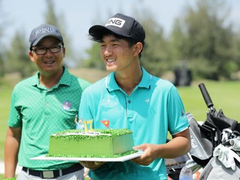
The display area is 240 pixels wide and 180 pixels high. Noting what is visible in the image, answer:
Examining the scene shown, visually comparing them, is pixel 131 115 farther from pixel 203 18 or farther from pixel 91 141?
pixel 203 18

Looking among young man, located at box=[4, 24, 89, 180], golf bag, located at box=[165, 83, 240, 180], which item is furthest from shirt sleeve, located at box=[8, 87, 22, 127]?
golf bag, located at box=[165, 83, 240, 180]

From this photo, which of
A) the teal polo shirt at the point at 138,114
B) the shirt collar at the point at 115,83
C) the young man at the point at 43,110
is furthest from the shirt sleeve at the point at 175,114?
the young man at the point at 43,110

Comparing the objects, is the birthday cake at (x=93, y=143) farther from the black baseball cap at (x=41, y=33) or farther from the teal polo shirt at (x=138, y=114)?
the black baseball cap at (x=41, y=33)

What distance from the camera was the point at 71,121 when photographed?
402 centimetres

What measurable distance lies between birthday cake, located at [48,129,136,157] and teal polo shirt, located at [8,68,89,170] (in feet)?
3.13

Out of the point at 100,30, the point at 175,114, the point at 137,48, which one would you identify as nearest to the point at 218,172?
the point at 175,114

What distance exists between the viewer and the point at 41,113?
4.02 metres

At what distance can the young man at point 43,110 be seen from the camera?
393cm

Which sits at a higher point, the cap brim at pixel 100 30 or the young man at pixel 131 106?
Result: the cap brim at pixel 100 30

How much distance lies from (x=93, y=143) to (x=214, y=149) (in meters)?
1.86

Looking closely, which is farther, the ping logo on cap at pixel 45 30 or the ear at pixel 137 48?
the ping logo on cap at pixel 45 30

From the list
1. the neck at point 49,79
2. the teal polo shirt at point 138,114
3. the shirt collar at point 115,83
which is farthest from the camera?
the neck at point 49,79

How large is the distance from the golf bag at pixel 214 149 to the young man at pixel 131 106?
113 centimetres

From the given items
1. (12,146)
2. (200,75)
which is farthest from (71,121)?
(200,75)
